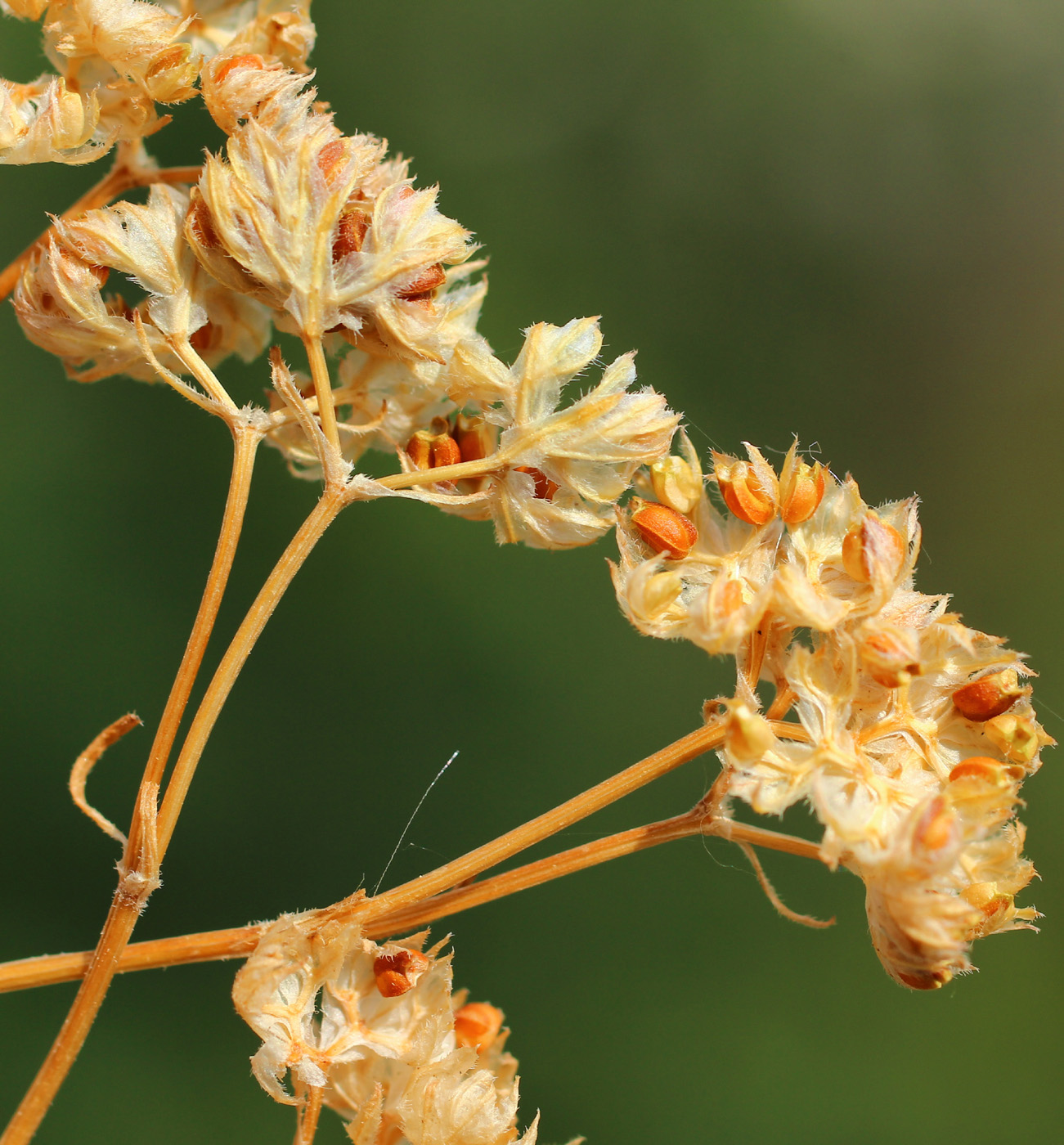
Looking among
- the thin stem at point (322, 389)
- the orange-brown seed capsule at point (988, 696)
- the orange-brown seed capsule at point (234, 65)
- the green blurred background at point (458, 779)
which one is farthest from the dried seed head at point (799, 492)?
the green blurred background at point (458, 779)

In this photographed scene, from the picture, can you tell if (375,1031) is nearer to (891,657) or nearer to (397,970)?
(397,970)

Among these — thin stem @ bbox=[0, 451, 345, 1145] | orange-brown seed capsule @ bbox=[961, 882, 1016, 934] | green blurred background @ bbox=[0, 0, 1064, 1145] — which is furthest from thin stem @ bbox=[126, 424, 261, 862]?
green blurred background @ bbox=[0, 0, 1064, 1145]

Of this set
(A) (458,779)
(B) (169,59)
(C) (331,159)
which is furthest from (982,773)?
(A) (458,779)

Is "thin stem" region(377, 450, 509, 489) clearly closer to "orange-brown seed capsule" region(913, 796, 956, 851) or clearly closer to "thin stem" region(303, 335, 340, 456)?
"thin stem" region(303, 335, 340, 456)

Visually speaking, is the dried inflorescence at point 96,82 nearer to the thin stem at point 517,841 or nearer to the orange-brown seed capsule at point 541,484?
the orange-brown seed capsule at point 541,484

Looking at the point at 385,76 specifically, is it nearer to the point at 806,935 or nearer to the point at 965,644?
the point at 806,935

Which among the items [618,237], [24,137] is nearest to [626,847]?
[24,137]

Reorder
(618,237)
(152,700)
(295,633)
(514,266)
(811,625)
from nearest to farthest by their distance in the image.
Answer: (811,625) < (152,700) < (295,633) < (514,266) < (618,237)
